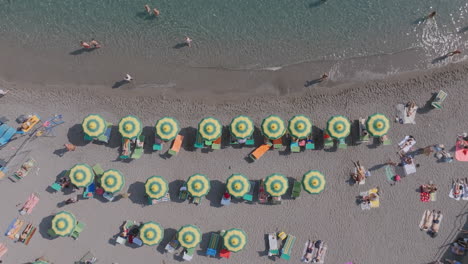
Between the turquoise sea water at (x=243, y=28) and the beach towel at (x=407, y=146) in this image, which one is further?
the turquoise sea water at (x=243, y=28)

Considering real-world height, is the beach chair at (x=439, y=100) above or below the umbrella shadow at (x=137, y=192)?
above

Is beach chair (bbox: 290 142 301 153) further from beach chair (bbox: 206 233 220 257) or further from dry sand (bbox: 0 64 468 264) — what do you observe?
beach chair (bbox: 206 233 220 257)

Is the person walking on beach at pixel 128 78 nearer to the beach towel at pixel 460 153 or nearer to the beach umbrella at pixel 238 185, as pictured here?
the beach umbrella at pixel 238 185

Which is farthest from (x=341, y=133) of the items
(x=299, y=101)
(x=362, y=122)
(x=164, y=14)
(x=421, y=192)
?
(x=164, y=14)

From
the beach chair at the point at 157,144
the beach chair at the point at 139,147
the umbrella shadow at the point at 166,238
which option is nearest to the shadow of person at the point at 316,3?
the beach chair at the point at 157,144

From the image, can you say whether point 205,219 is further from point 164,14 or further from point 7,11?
point 7,11

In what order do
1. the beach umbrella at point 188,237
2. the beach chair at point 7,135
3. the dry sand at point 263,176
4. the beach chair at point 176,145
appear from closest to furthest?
the beach umbrella at point 188,237 → the dry sand at point 263,176 → the beach chair at point 176,145 → the beach chair at point 7,135
